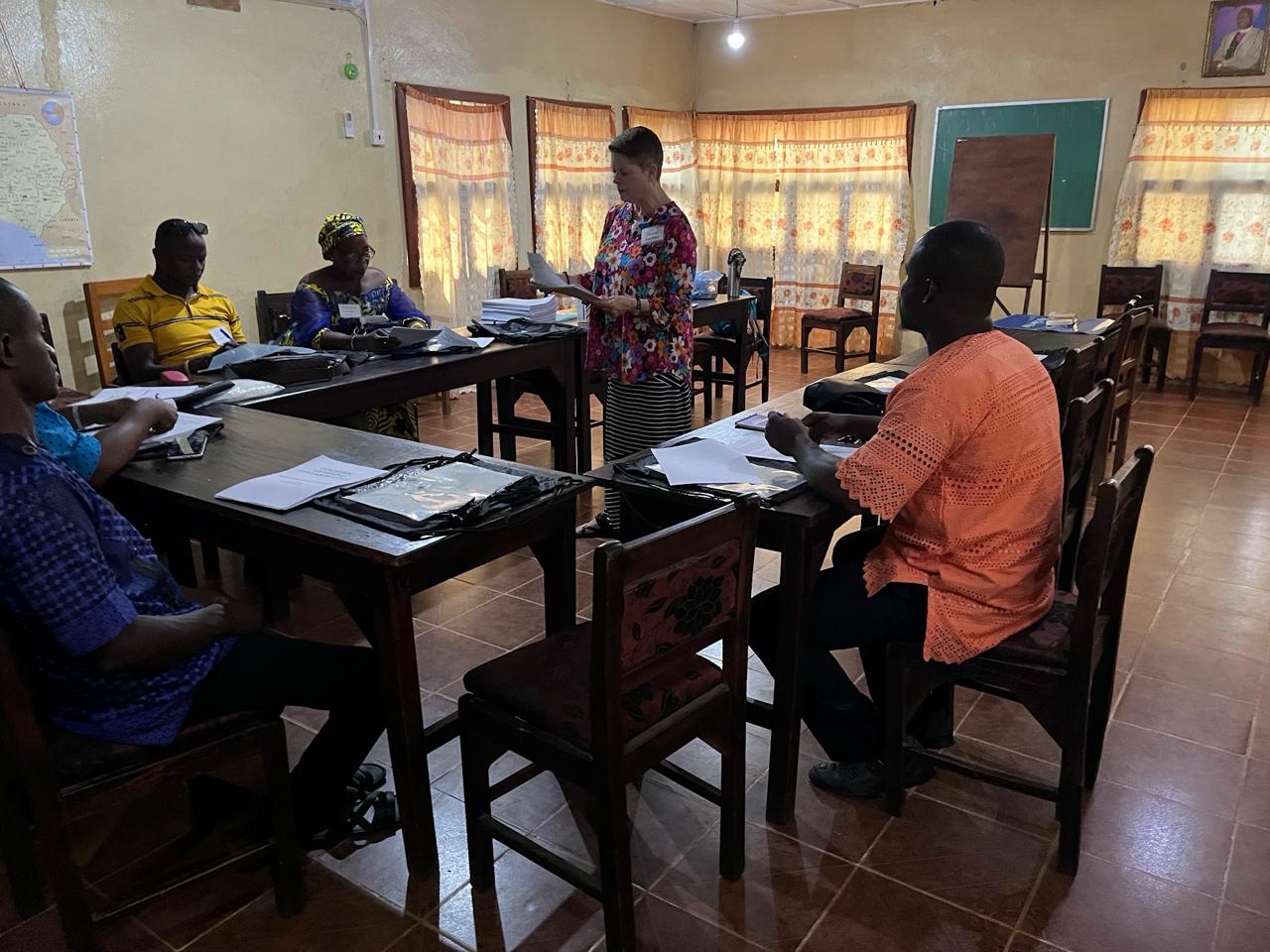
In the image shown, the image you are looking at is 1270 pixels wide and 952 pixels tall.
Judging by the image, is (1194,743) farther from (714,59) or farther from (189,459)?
(714,59)

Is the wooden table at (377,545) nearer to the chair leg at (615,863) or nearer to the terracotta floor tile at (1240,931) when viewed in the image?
the chair leg at (615,863)

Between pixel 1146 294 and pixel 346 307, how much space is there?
5388mm

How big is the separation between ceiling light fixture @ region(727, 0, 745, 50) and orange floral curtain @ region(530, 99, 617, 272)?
1.09m

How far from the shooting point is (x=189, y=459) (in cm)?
200

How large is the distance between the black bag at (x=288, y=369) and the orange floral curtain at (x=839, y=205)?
5350mm

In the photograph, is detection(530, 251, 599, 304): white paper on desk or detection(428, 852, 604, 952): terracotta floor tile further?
detection(530, 251, 599, 304): white paper on desk

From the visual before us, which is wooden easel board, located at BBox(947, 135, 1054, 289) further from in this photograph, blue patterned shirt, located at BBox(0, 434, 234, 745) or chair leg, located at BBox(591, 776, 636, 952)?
blue patterned shirt, located at BBox(0, 434, 234, 745)

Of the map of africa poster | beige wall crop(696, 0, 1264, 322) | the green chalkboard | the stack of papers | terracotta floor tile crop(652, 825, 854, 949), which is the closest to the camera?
A: terracotta floor tile crop(652, 825, 854, 949)

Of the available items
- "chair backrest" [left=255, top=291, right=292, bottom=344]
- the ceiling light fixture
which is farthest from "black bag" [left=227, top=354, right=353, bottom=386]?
the ceiling light fixture

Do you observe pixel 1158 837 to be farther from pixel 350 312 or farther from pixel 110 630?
pixel 350 312

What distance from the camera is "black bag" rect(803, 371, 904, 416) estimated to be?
239cm

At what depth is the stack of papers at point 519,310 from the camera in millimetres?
3850

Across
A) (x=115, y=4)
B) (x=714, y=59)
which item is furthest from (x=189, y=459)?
(x=714, y=59)

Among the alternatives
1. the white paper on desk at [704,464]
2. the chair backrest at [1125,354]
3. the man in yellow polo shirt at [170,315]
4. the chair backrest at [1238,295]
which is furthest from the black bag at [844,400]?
the chair backrest at [1238,295]
